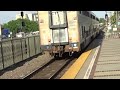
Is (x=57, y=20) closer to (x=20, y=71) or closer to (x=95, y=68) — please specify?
(x=20, y=71)

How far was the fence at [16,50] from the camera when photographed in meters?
18.6

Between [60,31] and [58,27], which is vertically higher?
[58,27]

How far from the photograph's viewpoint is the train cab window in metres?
19.2

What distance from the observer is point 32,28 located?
106 meters

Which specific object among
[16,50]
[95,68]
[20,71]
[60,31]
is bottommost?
[20,71]

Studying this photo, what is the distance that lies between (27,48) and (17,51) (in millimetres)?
2835

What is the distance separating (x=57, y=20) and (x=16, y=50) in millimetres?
4091

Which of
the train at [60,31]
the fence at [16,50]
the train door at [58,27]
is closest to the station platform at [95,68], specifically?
the train at [60,31]

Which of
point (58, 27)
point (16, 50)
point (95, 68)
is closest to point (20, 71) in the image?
point (58, 27)

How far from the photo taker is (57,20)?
63.6 ft

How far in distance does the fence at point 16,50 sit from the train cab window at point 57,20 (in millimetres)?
3089
